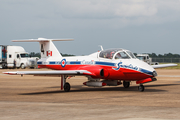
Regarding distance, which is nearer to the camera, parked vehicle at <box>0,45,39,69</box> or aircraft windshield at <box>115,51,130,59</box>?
aircraft windshield at <box>115,51,130,59</box>

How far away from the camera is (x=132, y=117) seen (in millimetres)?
9156

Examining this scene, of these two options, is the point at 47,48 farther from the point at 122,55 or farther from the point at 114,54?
the point at 122,55

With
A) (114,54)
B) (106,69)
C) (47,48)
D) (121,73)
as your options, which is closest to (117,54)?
(114,54)

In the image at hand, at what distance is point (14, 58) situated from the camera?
56.9 meters

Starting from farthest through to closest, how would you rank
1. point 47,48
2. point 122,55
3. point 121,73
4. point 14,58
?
point 14,58, point 47,48, point 122,55, point 121,73

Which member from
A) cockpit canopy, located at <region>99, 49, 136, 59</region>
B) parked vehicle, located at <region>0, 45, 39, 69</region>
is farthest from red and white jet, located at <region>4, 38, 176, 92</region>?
parked vehicle, located at <region>0, 45, 39, 69</region>

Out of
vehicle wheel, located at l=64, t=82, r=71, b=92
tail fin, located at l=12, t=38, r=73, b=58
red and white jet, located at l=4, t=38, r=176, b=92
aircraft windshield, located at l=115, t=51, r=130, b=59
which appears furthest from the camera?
tail fin, located at l=12, t=38, r=73, b=58

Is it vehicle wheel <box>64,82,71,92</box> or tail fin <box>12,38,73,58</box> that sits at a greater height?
tail fin <box>12,38,73,58</box>

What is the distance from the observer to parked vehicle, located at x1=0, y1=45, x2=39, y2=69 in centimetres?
5700

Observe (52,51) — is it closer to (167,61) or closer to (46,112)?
(46,112)

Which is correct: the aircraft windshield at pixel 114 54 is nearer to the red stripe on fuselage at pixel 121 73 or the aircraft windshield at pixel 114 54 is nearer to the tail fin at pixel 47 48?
the red stripe on fuselage at pixel 121 73

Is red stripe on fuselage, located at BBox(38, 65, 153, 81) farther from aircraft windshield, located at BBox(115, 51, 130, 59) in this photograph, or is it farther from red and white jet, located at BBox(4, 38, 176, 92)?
aircraft windshield, located at BBox(115, 51, 130, 59)

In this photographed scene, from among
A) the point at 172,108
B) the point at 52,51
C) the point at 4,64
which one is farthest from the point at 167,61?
the point at 172,108

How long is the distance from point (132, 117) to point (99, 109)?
6.46 ft
